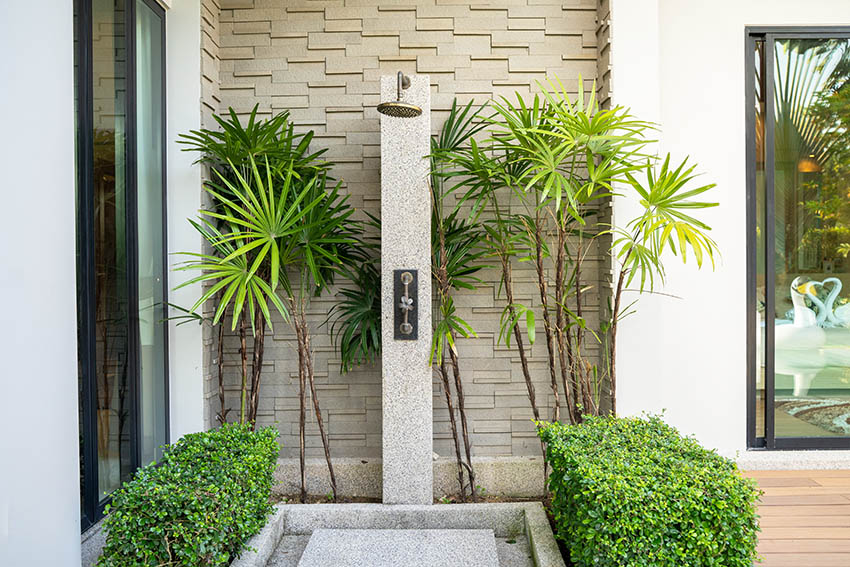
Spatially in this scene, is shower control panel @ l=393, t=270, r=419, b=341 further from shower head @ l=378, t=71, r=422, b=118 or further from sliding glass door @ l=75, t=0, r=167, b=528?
sliding glass door @ l=75, t=0, r=167, b=528

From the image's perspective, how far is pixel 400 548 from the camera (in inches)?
103

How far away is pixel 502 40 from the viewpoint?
3426 millimetres

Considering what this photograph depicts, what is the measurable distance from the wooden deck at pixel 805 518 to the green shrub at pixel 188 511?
88.4 inches

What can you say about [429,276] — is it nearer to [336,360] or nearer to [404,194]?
[404,194]

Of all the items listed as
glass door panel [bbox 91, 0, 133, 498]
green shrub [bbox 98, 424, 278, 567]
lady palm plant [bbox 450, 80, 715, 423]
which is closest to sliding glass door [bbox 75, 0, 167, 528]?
glass door panel [bbox 91, 0, 133, 498]

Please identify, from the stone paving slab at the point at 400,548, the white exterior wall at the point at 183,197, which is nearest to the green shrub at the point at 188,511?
the stone paving slab at the point at 400,548

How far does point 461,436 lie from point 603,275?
132 cm

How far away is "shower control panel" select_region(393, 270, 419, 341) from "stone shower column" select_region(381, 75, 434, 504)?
0.04ft

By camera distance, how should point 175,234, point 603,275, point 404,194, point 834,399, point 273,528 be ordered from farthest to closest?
1. point 834,399
2. point 603,275
3. point 175,234
4. point 404,194
5. point 273,528

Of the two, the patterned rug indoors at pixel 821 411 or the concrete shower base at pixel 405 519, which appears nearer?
the concrete shower base at pixel 405 519

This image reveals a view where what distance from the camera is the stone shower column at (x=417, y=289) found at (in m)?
2.95

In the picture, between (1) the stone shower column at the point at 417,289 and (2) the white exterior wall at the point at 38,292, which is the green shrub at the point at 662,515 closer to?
(1) the stone shower column at the point at 417,289

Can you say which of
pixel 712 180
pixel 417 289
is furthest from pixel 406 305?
pixel 712 180

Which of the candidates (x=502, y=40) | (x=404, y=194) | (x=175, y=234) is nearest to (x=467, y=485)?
(x=404, y=194)
